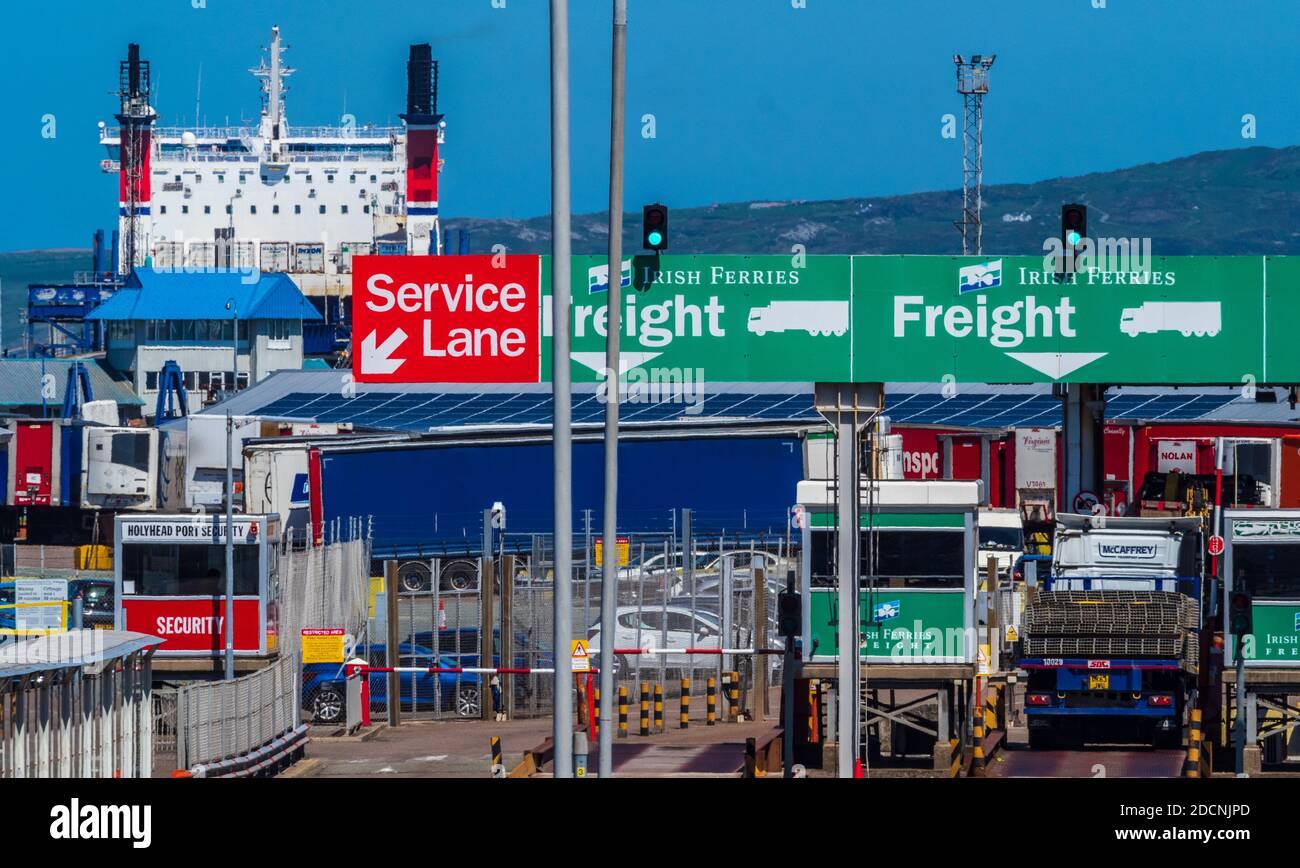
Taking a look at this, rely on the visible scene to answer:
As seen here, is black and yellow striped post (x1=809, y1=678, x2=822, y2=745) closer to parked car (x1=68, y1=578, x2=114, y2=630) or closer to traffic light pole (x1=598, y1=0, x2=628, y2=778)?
traffic light pole (x1=598, y1=0, x2=628, y2=778)

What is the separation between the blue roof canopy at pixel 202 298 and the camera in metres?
101

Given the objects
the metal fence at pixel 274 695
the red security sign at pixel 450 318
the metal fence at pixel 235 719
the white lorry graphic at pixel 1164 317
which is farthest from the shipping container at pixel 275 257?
the white lorry graphic at pixel 1164 317

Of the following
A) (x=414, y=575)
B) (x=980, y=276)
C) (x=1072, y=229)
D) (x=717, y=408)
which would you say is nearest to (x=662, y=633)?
(x=980, y=276)

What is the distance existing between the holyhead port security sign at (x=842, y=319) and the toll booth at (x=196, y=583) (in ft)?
22.5

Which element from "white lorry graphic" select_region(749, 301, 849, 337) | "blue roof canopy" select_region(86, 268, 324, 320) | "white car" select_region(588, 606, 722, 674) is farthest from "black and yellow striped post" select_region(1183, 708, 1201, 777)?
"blue roof canopy" select_region(86, 268, 324, 320)

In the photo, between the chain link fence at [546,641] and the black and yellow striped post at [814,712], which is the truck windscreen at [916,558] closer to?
the black and yellow striped post at [814,712]

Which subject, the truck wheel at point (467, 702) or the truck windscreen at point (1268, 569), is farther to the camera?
the truck wheel at point (467, 702)

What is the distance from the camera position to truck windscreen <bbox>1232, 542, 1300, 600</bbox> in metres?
21.9

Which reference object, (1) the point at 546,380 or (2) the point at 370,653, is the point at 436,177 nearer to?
(2) the point at 370,653

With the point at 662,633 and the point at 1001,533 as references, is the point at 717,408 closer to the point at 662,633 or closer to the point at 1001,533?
the point at 1001,533

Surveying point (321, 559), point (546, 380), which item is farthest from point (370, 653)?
point (546, 380)

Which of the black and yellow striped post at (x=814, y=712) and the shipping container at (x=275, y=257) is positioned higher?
the shipping container at (x=275, y=257)

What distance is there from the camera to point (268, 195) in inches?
4929
